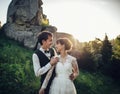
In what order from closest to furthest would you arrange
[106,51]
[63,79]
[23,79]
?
[63,79] → [23,79] → [106,51]

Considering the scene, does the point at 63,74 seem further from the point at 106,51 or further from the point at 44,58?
the point at 106,51

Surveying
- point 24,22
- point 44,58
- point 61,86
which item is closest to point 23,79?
point 61,86

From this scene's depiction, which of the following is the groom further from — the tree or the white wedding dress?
the tree

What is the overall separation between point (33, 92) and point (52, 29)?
7859 millimetres

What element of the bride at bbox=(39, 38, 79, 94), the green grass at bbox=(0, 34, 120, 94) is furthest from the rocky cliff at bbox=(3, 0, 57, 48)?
the bride at bbox=(39, 38, 79, 94)

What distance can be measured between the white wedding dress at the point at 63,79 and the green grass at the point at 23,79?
5.53 metres

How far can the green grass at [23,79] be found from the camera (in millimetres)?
9484

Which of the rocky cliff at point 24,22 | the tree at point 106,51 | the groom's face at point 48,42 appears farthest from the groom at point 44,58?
the tree at point 106,51

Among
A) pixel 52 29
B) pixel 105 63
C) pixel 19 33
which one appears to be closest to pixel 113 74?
pixel 105 63

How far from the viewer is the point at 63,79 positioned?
3.85 meters

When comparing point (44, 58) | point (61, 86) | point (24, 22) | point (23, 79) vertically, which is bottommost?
point (23, 79)

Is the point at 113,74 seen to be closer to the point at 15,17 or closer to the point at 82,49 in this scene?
the point at 82,49

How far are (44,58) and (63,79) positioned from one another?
438 millimetres

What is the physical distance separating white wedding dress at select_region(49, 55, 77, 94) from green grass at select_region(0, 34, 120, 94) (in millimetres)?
5526
